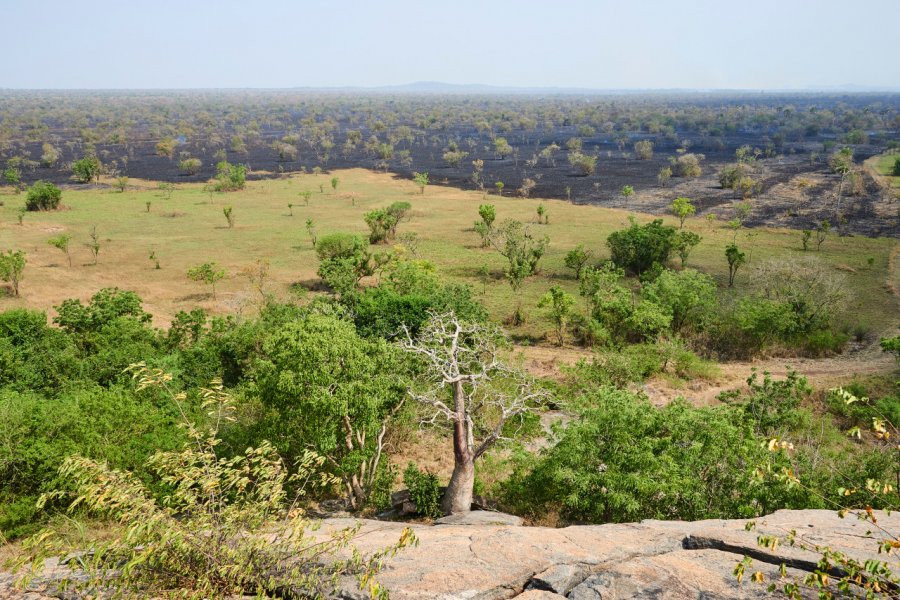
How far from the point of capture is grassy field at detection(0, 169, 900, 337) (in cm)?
4425

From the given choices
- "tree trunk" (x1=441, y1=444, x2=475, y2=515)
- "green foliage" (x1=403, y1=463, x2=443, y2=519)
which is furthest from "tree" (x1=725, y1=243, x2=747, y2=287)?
"tree trunk" (x1=441, y1=444, x2=475, y2=515)

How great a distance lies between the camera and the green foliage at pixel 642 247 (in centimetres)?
4872

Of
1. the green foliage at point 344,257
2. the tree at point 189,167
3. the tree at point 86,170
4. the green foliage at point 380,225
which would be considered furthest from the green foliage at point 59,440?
the tree at point 189,167

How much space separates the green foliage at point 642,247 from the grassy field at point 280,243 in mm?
4462

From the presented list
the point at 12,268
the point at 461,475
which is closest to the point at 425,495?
the point at 461,475

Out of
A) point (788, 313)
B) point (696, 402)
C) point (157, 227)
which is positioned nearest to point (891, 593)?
point (696, 402)

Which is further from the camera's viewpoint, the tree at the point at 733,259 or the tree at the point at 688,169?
the tree at the point at 688,169

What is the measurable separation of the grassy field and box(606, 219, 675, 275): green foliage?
4462 millimetres

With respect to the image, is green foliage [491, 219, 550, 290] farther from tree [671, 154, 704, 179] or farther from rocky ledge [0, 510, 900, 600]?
tree [671, 154, 704, 179]

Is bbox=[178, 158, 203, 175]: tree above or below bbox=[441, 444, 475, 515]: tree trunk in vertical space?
above

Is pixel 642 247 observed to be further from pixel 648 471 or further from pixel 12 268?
pixel 12 268

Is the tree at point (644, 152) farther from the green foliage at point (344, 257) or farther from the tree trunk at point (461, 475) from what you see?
the tree trunk at point (461, 475)

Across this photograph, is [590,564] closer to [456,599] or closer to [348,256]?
[456,599]

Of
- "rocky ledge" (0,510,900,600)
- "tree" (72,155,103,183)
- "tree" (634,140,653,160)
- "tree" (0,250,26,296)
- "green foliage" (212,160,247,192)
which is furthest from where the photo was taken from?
"tree" (634,140,653,160)
